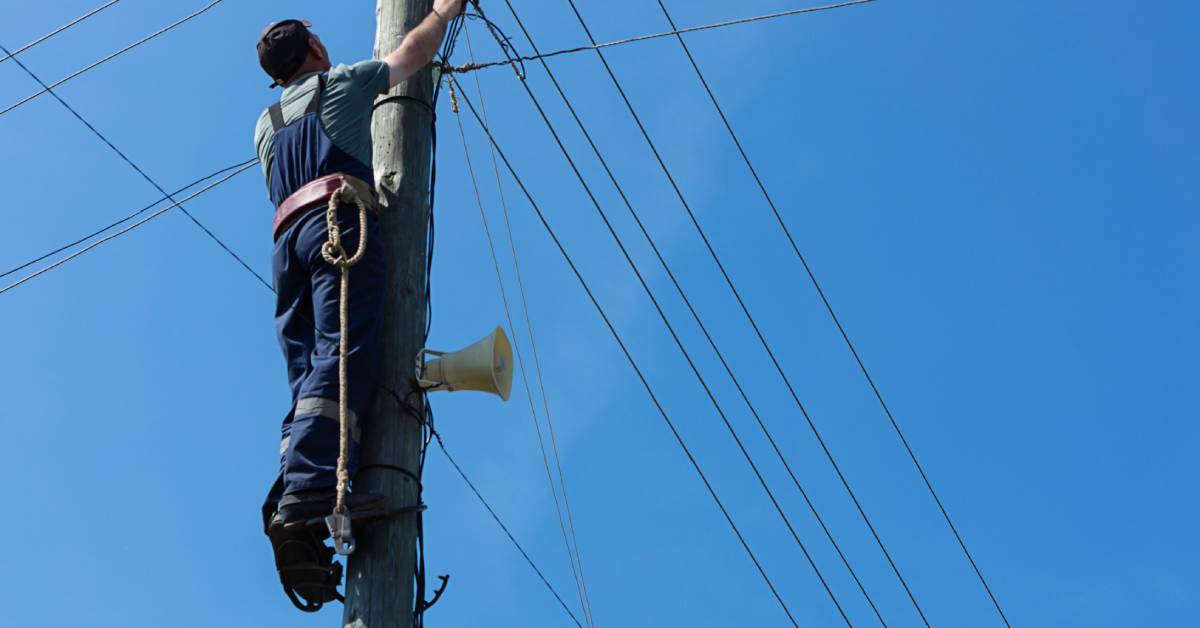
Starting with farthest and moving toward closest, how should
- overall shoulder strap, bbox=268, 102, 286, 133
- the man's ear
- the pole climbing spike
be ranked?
the man's ear → overall shoulder strap, bbox=268, 102, 286, 133 → the pole climbing spike

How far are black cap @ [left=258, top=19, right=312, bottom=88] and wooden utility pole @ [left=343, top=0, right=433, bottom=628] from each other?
0.96ft

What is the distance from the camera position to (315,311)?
4.86m

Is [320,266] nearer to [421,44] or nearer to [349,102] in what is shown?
[349,102]

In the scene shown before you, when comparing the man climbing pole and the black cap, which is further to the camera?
the black cap

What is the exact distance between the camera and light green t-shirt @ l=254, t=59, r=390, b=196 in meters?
5.16

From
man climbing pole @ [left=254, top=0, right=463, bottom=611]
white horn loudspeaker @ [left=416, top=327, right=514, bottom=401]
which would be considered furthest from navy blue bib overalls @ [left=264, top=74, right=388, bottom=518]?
white horn loudspeaker @ [left=416, top=327, right=514, bottom=401]

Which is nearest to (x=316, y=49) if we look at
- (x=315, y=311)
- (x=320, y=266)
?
(x=320, y=266)

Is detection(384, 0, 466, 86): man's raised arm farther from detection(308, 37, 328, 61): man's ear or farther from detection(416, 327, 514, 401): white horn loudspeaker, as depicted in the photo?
detection(416, 327, 514, 401): white horn loudspeaker

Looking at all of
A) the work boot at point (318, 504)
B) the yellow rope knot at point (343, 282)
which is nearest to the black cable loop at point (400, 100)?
the yellow rope knot at point (343, 282)

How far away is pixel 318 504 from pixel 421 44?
1.79 metres

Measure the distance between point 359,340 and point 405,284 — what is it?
390 millimetres

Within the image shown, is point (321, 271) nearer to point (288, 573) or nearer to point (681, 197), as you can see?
point (288, 573)

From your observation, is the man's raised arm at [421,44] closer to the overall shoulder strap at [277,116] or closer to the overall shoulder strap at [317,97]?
the overall shoulder strap at [317,97]

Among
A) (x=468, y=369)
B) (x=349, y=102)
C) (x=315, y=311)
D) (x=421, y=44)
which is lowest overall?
(x=468, y=369)
